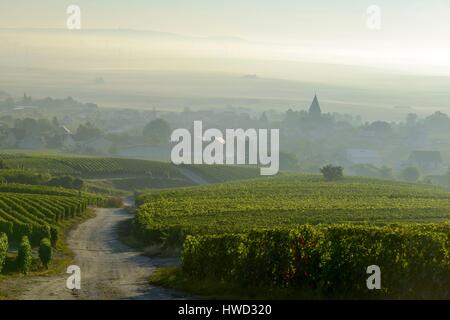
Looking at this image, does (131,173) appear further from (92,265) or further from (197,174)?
(92,265)

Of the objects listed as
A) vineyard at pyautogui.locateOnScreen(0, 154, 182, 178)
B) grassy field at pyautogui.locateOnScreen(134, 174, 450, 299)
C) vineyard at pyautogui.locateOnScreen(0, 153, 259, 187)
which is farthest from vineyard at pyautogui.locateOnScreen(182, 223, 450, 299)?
vineyard at pyautogui.locateOnScreen(0, 154, 182, 178)

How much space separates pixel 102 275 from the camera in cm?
3025

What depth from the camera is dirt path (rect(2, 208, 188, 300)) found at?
950 inches

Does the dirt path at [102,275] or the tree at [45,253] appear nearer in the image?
the dirt path at [102,275]

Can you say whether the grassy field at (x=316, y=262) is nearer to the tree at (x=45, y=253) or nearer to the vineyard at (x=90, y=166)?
the tree at (x=45, y=253)

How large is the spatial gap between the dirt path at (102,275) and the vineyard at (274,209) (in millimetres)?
2632

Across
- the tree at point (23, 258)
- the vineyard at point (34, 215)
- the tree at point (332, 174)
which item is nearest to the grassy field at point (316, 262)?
the tree at point (23, 258)

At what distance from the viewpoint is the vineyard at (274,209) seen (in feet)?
154

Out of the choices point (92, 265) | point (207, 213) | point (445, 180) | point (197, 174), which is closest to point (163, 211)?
point (207, 213)

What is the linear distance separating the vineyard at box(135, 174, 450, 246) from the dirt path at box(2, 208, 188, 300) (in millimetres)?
2632

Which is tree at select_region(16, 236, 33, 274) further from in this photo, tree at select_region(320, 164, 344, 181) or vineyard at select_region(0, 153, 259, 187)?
vineyard at select_region(0, 153, 259, 187)

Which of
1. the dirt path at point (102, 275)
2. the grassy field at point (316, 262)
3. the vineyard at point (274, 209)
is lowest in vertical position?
the vineyard at point (274, 209)

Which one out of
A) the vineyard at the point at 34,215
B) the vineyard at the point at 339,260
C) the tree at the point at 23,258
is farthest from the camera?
the vineyard at the point at 34,215
